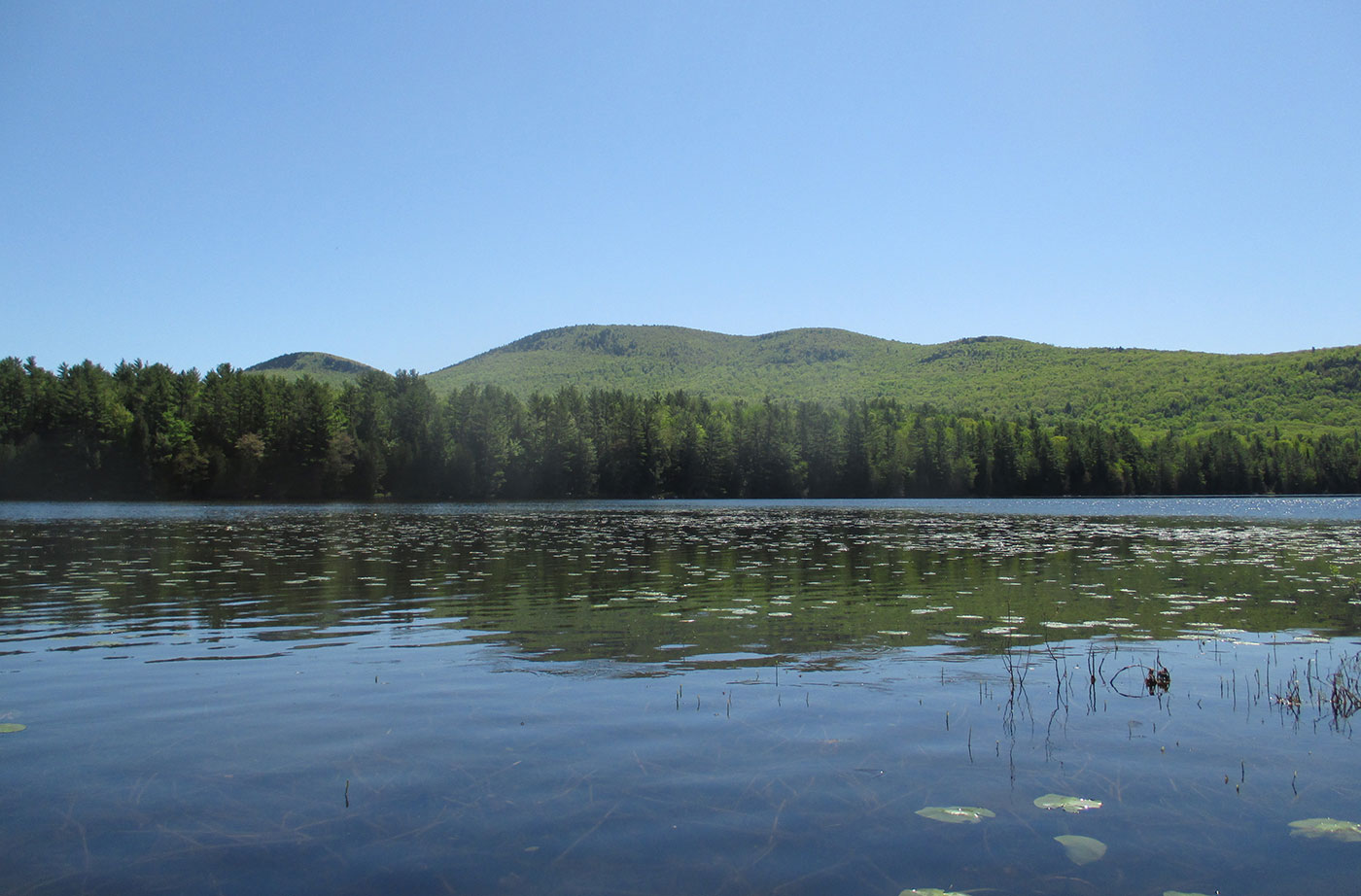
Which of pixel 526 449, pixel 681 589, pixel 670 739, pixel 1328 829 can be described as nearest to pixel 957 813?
pixel 1328 829

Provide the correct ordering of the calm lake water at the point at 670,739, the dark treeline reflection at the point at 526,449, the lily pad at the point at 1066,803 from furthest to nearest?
the dark treeline reflection at the point at 526,449
the lily pad at the point at 1066,803
the calm lake water at the point at 670,739

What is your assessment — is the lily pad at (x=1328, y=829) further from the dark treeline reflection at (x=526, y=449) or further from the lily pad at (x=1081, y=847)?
the dark treeline reflection at (x=526, y=449)

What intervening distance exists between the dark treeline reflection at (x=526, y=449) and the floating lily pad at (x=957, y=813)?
128 m

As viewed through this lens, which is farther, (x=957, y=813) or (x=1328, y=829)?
(x=957, y=813)

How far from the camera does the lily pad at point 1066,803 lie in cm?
763

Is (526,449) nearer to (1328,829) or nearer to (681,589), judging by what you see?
(681,589)

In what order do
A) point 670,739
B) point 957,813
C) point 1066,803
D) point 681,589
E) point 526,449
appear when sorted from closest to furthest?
point 957,813
point 1066,803
point 670,739
point 681,589
point 526,449

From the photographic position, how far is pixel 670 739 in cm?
955

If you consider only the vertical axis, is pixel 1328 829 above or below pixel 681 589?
below

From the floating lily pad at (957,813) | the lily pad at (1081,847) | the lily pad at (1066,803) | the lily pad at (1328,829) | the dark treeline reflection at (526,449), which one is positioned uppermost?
the dark treeline reflection at (526,449)

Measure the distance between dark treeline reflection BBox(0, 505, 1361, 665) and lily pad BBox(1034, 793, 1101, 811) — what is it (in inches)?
264

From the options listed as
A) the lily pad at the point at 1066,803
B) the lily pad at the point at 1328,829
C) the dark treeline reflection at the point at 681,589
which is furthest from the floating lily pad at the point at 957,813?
the dark treeline reflection at the point at 681,589

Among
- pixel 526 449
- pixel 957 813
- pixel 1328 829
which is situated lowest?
pixel 1328 829

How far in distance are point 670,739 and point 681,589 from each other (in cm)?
1413
